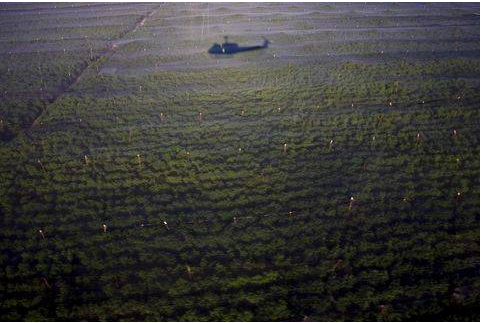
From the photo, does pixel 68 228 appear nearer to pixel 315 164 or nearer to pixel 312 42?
pixel 315 164

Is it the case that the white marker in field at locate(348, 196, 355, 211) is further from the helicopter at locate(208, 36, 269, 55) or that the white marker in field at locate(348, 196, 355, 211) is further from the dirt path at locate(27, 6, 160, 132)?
the helicopter at locate(208, 36, 269, 55)

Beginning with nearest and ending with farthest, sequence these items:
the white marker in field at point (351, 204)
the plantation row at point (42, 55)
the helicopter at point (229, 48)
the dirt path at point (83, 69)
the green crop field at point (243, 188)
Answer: the green crop field at point (243, 188) < the white marker in field at point (351, 204) < the dirt path at point (83, 69) < the plantation row at point (42, 55) < the helicopter at point (229, 48)

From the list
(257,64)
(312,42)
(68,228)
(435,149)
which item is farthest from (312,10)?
(68,228)

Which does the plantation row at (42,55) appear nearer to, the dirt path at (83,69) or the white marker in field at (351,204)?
the dirt path at (83,69)

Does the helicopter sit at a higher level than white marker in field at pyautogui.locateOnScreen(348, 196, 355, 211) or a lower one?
higher

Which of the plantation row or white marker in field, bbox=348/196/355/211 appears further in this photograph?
the plantation row

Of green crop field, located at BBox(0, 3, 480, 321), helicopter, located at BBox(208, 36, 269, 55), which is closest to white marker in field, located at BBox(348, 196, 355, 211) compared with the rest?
green crop field, located at BBox(0, 3, 480, 321)

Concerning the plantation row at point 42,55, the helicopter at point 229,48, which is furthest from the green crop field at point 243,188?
the helicopter at point 229,48

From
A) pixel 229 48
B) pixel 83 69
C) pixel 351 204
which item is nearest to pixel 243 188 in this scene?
pixel 351 204
